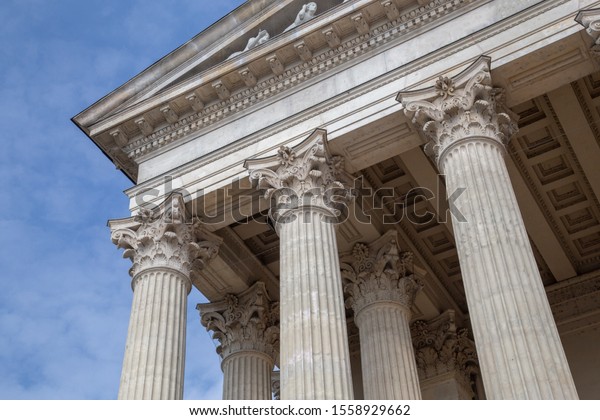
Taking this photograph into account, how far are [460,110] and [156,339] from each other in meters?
9.32

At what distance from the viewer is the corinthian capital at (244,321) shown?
26.2 meters

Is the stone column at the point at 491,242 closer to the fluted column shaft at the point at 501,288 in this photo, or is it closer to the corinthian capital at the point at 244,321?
the fluted column shaft at the point at 501,288

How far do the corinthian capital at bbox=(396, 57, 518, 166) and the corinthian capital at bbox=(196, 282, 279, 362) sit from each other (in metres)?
8.42

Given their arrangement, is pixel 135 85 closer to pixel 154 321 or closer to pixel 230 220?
pixel 230 220

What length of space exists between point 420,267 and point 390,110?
7.42 m

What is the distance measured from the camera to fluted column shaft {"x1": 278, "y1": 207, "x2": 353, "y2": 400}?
1817 cm

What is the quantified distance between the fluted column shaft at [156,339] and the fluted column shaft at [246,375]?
4.03 m

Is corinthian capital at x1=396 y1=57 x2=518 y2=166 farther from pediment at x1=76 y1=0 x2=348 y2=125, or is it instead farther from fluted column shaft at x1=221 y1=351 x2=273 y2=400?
fluted column shaft at x1=221 y1=351 x2=273 y2=400

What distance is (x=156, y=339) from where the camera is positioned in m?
21.2

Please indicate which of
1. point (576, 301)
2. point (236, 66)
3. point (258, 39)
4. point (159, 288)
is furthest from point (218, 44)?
point (576, 301)

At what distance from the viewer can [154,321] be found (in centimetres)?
2147

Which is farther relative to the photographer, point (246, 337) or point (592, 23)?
point (246, 337)

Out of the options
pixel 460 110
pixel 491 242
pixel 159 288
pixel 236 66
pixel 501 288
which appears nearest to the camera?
pixel 501 288

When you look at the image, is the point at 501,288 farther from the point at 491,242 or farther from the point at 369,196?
the point at 369,196
